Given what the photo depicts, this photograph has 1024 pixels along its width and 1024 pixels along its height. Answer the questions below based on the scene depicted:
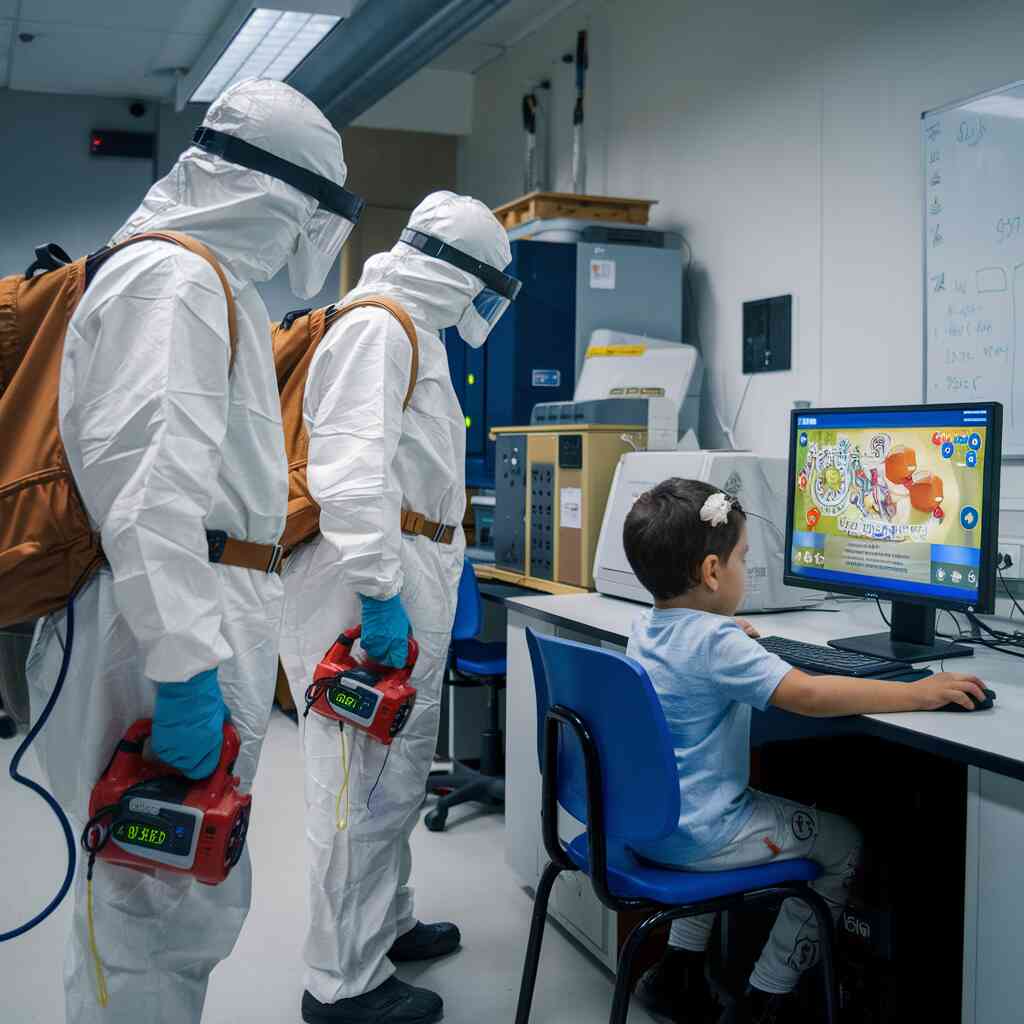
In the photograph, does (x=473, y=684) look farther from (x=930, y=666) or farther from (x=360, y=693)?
(x=930, y=666)

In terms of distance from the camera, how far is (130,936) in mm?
1322

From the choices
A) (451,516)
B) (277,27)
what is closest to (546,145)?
(277,27)

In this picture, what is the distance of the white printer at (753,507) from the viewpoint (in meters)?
2.27

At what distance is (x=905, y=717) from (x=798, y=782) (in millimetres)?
558

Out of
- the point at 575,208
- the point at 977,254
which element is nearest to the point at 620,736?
the point at 977,254

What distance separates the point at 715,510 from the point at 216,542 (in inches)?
29.2

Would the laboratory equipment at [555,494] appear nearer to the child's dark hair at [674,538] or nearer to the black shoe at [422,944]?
the black shoe at [422,944]

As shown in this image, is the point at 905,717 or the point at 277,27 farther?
the point at 277,27

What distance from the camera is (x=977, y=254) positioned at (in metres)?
2.49

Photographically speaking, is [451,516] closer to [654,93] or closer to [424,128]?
[654,93]

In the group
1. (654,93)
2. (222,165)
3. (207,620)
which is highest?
(654,93)

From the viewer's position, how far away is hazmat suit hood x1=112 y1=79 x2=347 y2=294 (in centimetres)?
145

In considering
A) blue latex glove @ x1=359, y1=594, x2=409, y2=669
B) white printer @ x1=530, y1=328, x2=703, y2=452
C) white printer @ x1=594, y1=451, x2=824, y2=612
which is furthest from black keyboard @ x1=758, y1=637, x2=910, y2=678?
white printer @ x1=530, y1=328, x2=703, y2=452

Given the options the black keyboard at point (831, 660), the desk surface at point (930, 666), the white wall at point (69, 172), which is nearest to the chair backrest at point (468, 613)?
the desk surface at point (930, 666)
